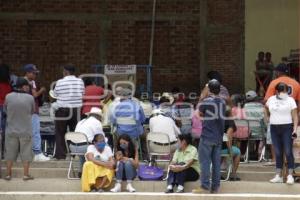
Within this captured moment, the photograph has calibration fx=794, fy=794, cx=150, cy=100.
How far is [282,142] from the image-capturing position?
1294 cm

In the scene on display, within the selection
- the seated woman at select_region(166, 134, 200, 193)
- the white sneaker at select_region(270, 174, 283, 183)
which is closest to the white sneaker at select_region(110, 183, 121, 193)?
the seated woman at select_region(166, 134, 200, 193)

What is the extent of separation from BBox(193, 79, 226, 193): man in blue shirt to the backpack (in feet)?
3.13

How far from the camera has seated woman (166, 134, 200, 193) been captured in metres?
12.7

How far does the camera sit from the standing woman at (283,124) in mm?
12797

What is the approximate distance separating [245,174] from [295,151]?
980 millimetres

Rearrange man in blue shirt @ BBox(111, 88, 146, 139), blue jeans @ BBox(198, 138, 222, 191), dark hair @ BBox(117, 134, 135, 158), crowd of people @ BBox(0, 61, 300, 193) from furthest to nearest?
man in blue shirt @ BBox(111, 88, 146, 139)
dark hair @ BBox(117, 134, 135, 158)
crowd of people @ BBox(0, 61, 300, 193)
blue jeans @ BBox(198, 138, 222, 191)

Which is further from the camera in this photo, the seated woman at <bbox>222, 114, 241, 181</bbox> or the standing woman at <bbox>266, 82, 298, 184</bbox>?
the seated woman at <bbox>222, 114, 241, 181</bbox>

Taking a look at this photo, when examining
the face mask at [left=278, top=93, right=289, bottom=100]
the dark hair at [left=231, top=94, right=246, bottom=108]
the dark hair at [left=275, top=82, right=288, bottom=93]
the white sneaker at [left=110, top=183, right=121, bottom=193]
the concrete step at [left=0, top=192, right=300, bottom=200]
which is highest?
the dark hair at [left=275, top=82, right=288, bottom=93]

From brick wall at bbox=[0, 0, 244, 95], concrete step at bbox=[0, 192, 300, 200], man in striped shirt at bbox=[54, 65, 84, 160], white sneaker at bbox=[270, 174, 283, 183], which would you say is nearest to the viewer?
concrete step at bbox=[0, 192, 300, 200]

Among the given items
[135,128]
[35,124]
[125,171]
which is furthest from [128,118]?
[35,124]

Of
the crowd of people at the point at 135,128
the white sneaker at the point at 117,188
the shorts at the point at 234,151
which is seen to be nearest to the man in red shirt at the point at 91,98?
the crowd of people at the point at 135,128

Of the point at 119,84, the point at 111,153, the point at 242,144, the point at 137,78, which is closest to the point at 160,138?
the point at 111,153

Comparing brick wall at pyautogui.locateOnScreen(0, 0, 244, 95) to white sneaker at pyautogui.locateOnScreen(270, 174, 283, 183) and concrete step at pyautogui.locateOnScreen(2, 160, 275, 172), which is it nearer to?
concrete step at pyautogui.locateOnScreen(2, 160, 275, 172)

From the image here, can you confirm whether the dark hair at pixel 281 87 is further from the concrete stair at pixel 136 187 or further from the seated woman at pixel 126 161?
the seated woman at pixel 126 161
